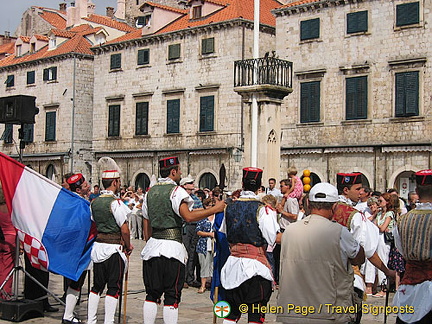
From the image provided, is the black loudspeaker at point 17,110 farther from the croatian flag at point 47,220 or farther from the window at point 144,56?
the window at point 144,56

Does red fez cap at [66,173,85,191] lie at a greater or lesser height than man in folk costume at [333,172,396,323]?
→ greater

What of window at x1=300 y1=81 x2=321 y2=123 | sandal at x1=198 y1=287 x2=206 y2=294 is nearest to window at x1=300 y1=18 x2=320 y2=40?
window at x1=300 y1=81 x2=321 y2=123

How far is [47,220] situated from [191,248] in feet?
15.8

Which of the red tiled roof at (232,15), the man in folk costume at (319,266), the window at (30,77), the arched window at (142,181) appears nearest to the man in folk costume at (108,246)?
the man in folk costume at (319,266)

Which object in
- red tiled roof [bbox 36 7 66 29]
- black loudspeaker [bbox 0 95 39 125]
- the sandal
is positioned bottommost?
the sandal

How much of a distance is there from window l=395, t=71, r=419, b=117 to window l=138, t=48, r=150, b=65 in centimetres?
1441

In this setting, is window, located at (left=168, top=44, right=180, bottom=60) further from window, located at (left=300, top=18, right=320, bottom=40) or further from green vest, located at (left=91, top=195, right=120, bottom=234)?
green vest, located at (left=91, top=195, right=120, bottom=234)

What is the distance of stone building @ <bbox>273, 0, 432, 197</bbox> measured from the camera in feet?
84.4

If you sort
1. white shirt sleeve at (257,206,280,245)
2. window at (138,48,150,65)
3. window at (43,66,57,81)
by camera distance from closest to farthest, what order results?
white shirt sleeve at (257,206,280,245) → window at (138,48,150,65) → window at (43,66,57,81)

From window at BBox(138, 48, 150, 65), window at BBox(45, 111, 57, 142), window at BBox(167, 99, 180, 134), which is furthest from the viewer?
window at BBox(45, 111, 57, 142)

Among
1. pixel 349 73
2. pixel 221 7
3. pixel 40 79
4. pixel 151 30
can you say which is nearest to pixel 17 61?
pixel 40 79

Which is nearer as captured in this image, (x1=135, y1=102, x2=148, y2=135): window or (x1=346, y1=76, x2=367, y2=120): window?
(x1=346, y1=76, x2=367, y2=120): window

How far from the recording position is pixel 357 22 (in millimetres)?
27469

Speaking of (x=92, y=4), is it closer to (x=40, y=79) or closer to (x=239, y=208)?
(x=40, y=79)
